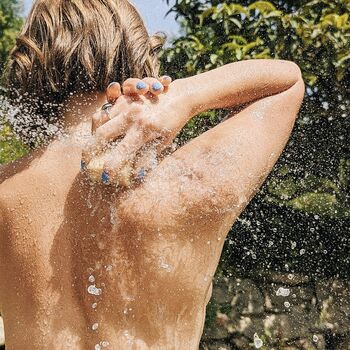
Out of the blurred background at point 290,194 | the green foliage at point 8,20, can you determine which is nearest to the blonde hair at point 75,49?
the blurred background at point 290,194

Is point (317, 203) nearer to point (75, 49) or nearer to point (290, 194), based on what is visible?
point (290, 194)

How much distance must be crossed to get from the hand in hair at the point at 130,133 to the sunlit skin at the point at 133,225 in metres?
0.01

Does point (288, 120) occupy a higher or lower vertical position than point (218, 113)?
higher

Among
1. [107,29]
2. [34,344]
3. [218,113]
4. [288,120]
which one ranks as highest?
[107,29]

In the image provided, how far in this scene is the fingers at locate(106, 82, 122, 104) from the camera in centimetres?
131

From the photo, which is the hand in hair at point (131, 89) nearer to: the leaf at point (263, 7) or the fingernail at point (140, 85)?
the fingernail at point (140, 85)

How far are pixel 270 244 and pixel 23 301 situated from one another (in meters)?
4.00

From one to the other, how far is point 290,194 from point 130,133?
3.87 meters

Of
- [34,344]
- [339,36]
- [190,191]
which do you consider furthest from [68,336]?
[339,36]

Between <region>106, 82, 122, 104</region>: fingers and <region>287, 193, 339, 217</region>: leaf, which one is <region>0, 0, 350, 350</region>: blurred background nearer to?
<region>287, 193, 339, 217</region>: leaf

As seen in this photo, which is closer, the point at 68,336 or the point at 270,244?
the point at 68,336

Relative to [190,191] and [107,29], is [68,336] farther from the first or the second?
[107,29]

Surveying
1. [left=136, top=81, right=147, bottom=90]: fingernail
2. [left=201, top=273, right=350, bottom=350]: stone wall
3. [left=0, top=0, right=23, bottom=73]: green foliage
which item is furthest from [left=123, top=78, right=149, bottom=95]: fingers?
[left=0, top=0, right=23, bottom=73]: green foliage

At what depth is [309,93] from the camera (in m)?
4.45
